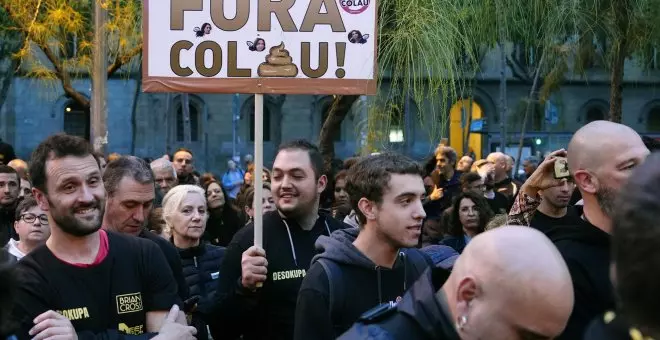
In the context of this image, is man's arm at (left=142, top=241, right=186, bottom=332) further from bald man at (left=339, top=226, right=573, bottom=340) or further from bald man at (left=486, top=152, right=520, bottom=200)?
bald man at (left=486, top=152, right=520, bottom=200)

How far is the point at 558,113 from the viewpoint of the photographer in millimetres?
42719

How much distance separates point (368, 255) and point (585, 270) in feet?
3.52

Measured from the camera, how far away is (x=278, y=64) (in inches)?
220

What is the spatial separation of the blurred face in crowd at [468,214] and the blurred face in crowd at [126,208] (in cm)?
371

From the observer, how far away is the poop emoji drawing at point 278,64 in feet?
18.3

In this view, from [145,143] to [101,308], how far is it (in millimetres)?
38516

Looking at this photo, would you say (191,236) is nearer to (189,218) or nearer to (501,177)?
(189,218)

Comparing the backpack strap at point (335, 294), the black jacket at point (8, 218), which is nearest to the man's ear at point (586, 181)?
the backpack strap at point (335, 294)

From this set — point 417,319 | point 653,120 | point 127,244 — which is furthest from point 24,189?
point 653,120

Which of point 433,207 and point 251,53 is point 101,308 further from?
point 433,207

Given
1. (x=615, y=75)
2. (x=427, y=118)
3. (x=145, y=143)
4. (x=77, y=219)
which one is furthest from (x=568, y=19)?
(x=145, y=143)

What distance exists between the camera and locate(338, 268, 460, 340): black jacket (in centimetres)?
279

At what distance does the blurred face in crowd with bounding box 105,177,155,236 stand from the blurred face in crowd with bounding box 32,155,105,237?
112 centimetres

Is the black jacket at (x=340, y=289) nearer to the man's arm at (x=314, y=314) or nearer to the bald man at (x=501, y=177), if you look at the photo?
the man's arm at (x=314, y=314)
